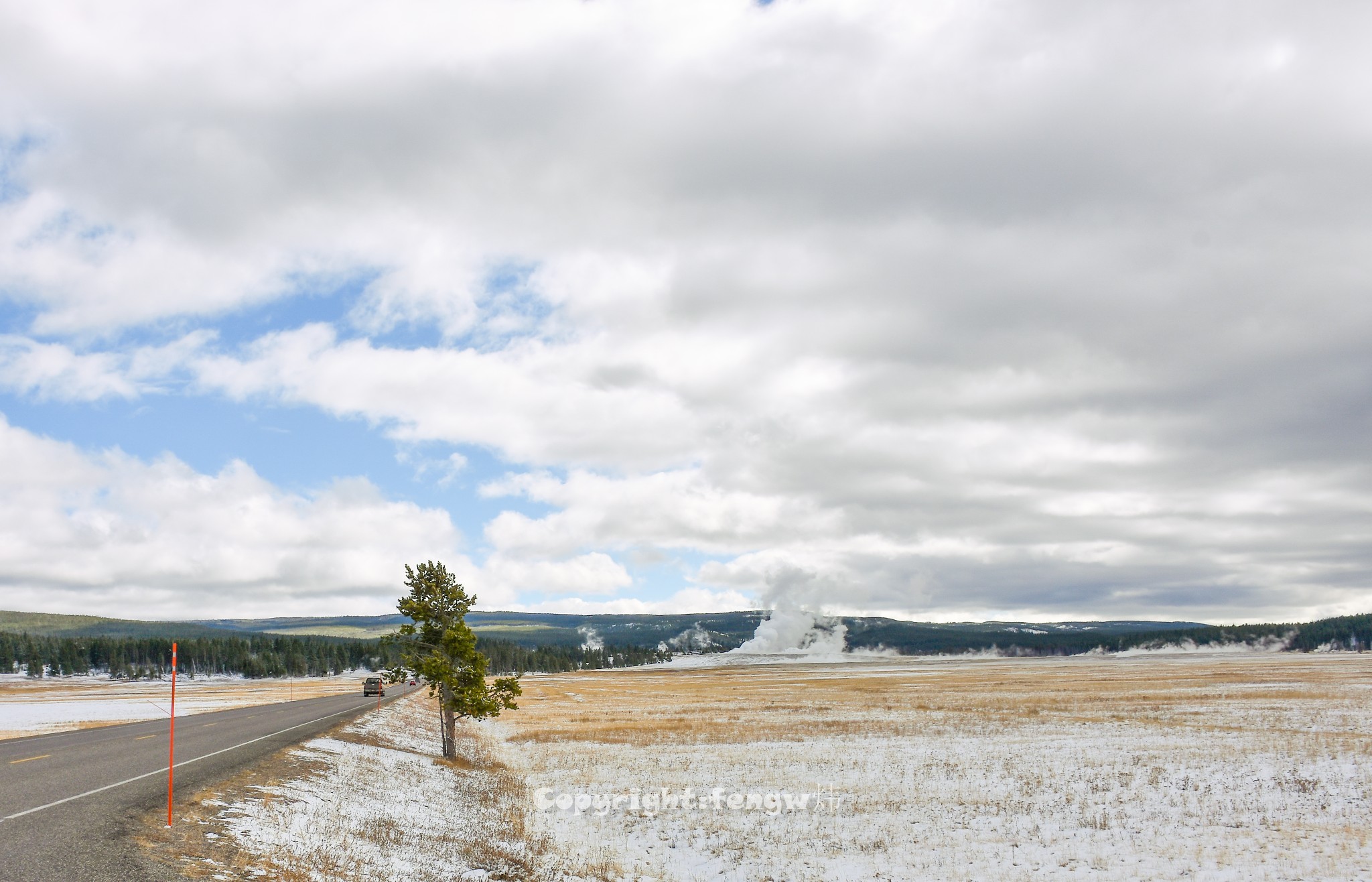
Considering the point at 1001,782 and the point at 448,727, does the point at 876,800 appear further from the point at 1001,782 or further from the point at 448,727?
the point at 448,727

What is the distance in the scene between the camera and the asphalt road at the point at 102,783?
46.2ft

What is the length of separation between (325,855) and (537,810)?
11698 mm

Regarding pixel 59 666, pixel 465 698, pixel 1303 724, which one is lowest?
pixel 59 666

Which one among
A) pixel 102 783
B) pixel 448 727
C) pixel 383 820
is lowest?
pixel 448 727

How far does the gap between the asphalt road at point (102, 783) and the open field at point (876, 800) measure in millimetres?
1929

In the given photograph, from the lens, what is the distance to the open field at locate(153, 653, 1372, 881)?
19922 millimetres

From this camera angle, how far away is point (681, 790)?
31.2 metres

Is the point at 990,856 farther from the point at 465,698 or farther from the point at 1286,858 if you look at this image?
the point at 465,698

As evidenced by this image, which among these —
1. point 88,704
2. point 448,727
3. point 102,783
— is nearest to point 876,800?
point 448,727

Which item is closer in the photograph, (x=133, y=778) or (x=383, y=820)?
(x=133, y=778)

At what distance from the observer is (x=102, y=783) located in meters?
21.7

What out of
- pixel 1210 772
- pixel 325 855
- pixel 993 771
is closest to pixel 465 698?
pixel 325 855

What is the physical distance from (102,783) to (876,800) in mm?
22324

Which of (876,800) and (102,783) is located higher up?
(102,783)
